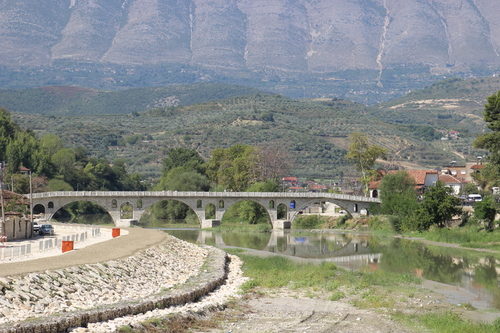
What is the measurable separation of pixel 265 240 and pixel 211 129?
12702 cm

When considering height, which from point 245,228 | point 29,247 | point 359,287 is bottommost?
point 359,287

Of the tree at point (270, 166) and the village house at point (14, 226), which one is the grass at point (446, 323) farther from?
the tree at point (270, 166)

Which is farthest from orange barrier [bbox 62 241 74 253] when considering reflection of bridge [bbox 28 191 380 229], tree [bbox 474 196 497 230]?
reflection of bridge [bbox 28 191 380 229]

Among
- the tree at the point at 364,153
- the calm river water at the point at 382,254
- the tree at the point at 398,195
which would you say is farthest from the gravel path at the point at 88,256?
the tree at the point at 364,153

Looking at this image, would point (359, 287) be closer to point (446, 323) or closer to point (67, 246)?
point (446, 323)

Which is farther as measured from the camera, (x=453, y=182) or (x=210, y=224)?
(x=453, y=182)

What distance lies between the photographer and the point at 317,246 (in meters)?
64.2

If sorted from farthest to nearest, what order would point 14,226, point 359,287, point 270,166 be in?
point 270,166 → point 14,226 → point 359,287

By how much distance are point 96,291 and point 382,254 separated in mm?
30457

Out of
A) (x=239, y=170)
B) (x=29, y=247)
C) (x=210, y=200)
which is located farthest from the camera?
(x=239, y=170)

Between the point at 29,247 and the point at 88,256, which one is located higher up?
the point at 29,247

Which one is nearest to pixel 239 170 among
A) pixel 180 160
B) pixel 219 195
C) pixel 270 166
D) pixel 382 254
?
pixel 270 166

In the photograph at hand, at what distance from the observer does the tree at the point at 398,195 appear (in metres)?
75.2

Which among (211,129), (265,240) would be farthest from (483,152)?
(265,240)
